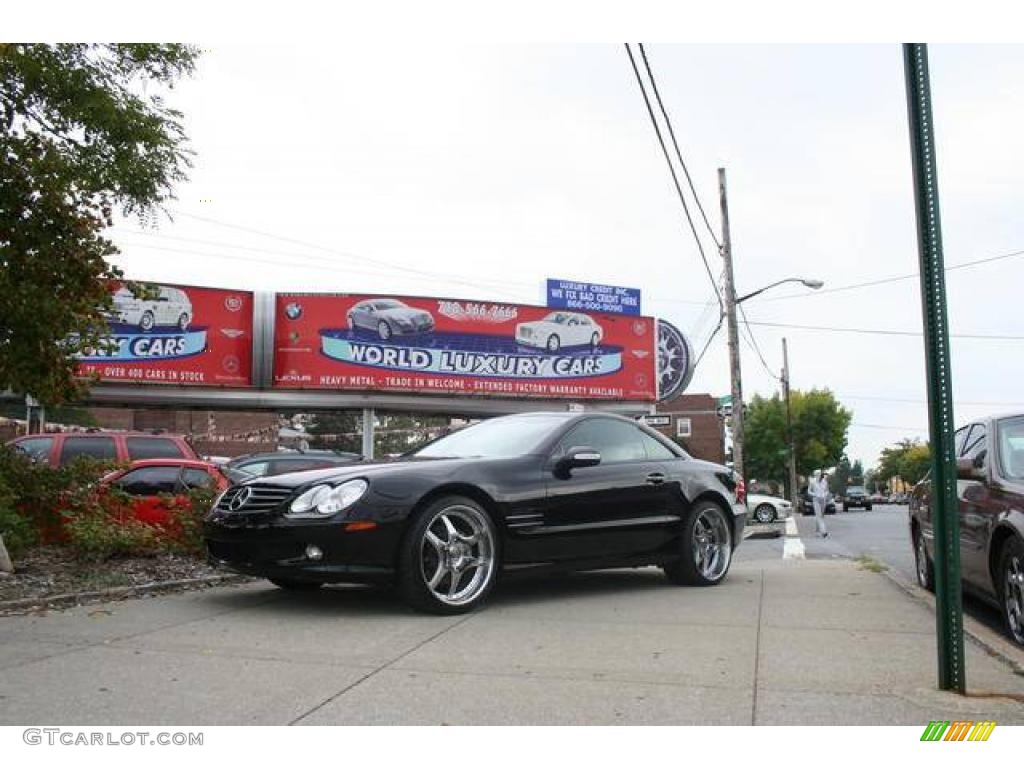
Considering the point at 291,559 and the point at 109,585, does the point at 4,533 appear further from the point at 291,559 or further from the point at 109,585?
the point at 291,559

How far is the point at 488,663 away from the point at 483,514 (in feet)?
5.26

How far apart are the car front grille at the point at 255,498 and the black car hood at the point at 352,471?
3cm

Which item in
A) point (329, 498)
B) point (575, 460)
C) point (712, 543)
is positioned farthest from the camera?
point (712, 543)

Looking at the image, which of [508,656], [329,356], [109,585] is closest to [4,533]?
[109,585]

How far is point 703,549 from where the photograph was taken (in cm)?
803

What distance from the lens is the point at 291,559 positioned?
5.91 meters

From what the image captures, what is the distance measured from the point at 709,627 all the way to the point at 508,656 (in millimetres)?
1585

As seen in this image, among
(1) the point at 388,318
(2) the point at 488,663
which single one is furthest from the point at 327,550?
(1) the point at 388,318

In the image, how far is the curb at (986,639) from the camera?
503 cm

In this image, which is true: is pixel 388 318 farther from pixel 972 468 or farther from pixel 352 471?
pixel 972 468

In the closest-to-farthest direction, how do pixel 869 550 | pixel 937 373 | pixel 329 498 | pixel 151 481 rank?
pixel 937 373
pixel 329 498
pixel 151 481
pixel 869 550

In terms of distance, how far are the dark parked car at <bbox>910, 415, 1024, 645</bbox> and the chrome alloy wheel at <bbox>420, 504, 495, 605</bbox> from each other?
280 cm

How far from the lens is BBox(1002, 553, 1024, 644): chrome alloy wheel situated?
18.7 ft

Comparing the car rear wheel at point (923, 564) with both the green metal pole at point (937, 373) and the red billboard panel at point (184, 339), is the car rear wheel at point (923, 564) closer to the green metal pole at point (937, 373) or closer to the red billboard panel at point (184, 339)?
the green metal pole at point (937, 373)
